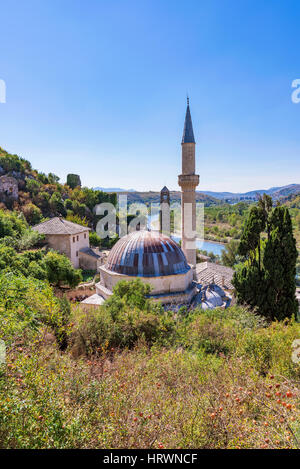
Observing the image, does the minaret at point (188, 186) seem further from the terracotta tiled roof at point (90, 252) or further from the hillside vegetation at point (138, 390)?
the terracotta tiled roof at point (90, 252)

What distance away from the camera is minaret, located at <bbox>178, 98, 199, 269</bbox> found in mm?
15375

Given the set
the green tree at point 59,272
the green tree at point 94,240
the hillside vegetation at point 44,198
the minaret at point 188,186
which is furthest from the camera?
the hillside vegetation at point 44,198

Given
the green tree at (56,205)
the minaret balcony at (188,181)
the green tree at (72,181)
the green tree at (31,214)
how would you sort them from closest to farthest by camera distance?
the minaret balcony at (188,181) < the green tree at (31,214) < the green tree at (56,205) < the green tree at (72,181)

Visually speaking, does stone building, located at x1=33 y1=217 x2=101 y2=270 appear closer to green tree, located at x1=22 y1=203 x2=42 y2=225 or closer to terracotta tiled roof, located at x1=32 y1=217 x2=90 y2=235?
terracotta tiled roof, located at x1=32 y1=217 x2=90 y2=235

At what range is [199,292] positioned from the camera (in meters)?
13.2

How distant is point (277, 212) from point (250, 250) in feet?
7.44

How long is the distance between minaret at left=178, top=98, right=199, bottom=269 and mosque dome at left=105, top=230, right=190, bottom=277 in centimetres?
317

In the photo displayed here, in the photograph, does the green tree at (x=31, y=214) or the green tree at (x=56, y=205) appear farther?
the green tree at (x=56, y=205)

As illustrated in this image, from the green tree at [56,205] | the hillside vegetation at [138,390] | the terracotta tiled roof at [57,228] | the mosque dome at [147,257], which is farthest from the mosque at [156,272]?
the green tree at [56,205]

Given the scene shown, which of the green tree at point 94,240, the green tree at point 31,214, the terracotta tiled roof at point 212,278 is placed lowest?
the terracotta tiled roof at point 212,278

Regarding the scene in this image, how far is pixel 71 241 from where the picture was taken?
23625 mm

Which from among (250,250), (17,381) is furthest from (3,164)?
(17,381)

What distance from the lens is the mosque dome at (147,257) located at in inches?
467

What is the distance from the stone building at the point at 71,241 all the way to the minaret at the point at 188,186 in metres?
11.1
